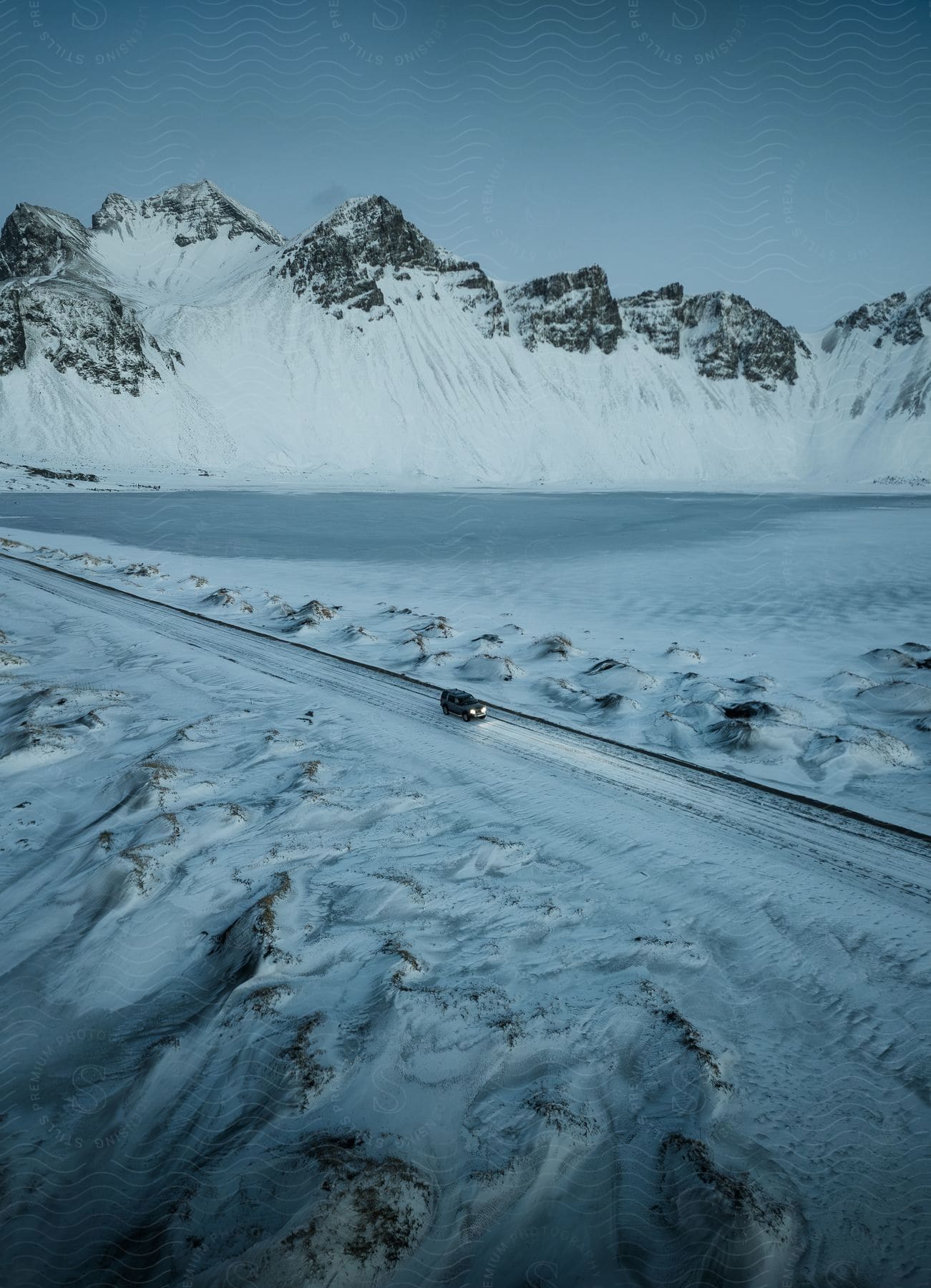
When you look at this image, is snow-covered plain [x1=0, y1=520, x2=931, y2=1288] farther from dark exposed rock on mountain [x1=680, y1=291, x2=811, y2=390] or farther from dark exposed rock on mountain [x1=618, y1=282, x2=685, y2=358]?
dark exposed rock on mountain [x1=680, y1=291, x2=811, y2=390]

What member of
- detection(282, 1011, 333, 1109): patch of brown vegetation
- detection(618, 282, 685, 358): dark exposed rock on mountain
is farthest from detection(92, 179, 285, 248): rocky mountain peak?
detection(282, 1011, 333, 1109): patch of brown vegetation

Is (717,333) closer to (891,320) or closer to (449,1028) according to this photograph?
(891,320)

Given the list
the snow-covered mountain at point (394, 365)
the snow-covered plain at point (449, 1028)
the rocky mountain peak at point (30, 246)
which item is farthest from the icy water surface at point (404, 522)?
the rocky mountain peak at point (30, 246)

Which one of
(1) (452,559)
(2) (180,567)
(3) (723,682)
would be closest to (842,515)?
(1) (452,559)

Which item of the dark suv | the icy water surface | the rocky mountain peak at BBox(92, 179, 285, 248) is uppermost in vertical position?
the rocky mountain peak at BBox(92, 179, 285, 248)

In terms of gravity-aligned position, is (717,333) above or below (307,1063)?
above

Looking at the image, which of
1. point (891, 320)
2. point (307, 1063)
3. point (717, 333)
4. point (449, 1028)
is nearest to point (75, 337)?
point (307, 1063)

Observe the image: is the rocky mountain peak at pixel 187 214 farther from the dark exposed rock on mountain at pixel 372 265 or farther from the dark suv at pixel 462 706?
the dark suv at pixel 462 706
